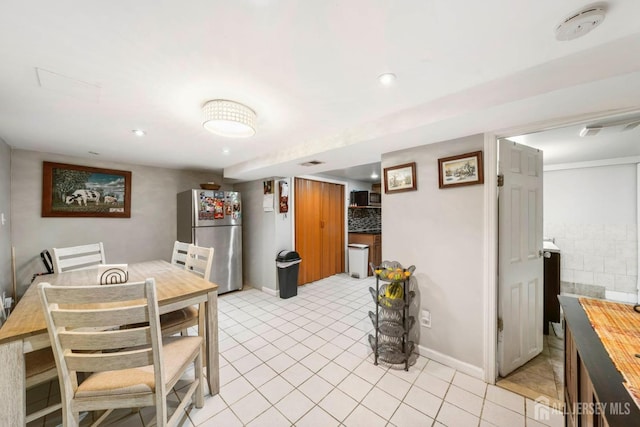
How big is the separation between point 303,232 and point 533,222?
3125mm

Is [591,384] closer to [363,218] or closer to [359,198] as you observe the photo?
[359,198]

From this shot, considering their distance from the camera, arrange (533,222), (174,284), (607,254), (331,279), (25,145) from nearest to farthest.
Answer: (174,284)
(533,222)
(25,145)
(607,254)
(331,279)

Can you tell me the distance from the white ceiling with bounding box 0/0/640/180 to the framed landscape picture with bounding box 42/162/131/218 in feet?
3.93

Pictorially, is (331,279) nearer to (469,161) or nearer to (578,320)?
(469,161)

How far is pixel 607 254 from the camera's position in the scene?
3.28 m

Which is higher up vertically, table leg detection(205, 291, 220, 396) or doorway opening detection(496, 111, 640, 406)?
doorway opening detection(496, 111, 640, 406)

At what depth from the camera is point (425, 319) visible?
6.95 feet

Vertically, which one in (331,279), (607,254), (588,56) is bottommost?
(331,279)

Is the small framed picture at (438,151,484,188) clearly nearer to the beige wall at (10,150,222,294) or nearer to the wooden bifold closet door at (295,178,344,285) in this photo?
the wooden bifold closet door at (295,178,344,285)

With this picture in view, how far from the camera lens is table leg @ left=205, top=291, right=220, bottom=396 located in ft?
5.52

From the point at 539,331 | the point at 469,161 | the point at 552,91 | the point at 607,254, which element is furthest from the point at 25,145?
the point at 607,254

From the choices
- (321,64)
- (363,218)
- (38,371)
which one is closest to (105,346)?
(38,371)

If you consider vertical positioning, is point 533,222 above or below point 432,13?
below

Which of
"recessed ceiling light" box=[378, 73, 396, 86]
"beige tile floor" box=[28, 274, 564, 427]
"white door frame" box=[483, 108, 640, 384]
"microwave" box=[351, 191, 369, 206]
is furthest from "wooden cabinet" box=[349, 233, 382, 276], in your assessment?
"recessed ceiling light" box=[378, 73, 396, 86]
